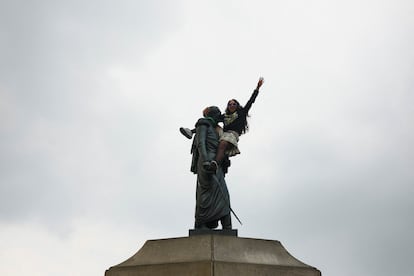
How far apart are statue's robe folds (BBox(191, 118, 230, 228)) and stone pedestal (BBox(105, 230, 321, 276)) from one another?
0.38 metres

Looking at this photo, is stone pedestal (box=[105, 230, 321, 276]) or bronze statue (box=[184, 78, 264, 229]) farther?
bronze statue (box=[184, 78, 264, 229])

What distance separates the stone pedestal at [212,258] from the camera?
383 inches

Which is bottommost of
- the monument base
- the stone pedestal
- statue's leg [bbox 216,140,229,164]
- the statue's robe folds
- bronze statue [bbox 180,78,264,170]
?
the stone pedestal

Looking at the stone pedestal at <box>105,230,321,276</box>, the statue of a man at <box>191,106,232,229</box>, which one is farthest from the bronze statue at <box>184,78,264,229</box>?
the stone pedestal at <box>105,230,321,276</box>

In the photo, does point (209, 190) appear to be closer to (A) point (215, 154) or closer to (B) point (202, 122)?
(A) point (215, 154)

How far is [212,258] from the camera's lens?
9.80m

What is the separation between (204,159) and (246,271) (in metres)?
2.26

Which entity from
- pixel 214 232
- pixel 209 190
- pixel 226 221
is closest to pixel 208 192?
pixel 209 190

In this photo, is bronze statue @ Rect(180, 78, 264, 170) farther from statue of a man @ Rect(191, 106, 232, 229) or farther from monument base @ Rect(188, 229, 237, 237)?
monument base @ Rect(188, 229, 237, 237)

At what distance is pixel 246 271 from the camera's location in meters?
9.77

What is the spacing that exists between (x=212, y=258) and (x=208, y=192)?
1.60m

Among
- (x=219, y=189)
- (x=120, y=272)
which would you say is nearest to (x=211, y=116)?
(x=219, y=189)

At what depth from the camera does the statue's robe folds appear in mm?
10984

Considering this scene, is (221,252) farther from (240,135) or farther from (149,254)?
(240,135)
